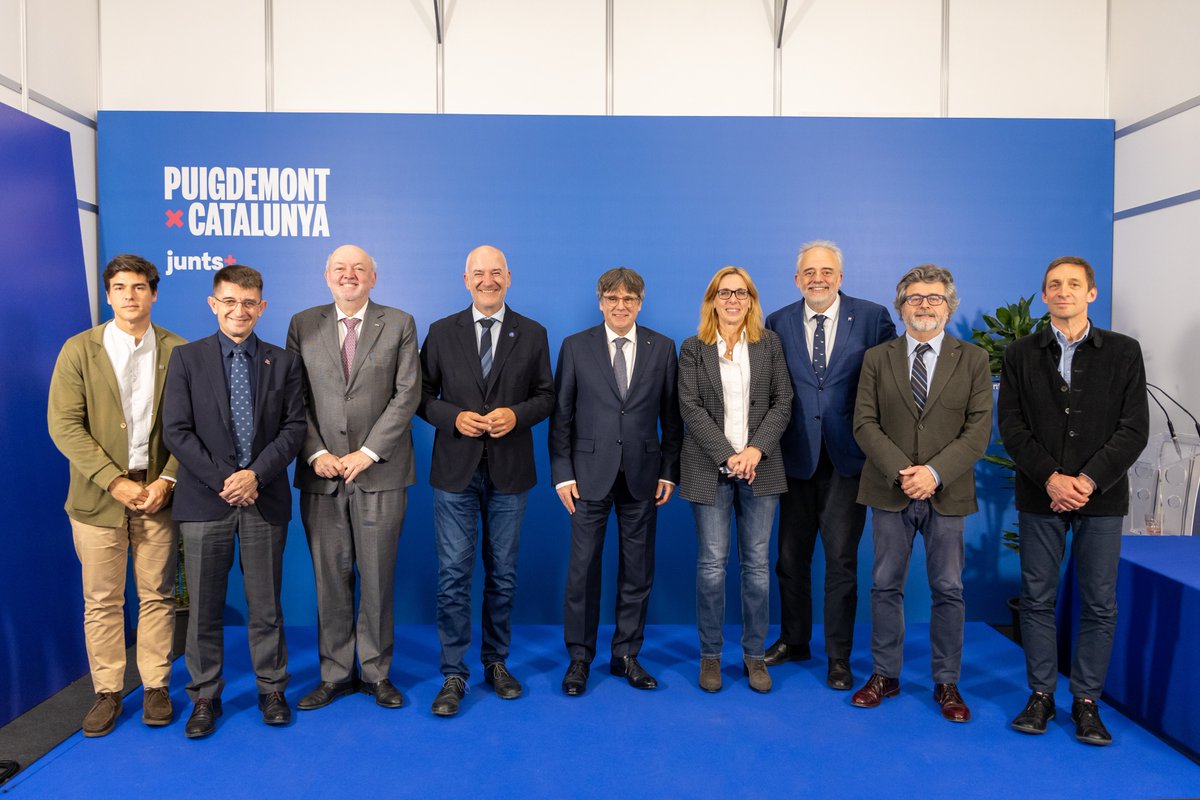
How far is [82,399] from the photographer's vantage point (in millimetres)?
2949

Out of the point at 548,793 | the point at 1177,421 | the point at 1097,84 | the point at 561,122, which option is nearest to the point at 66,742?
the point at 548,793

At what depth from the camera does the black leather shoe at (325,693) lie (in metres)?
3.12

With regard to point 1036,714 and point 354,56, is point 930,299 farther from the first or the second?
point 354,56

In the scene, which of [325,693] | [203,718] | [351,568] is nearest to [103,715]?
[203,718]

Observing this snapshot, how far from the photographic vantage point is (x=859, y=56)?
440 centimetres

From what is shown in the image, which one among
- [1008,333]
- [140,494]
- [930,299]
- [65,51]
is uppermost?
[65,51]

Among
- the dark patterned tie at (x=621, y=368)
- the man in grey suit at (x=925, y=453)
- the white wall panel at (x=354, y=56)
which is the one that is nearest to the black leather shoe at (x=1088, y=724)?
the man in grey suit at (x=925, y=453)

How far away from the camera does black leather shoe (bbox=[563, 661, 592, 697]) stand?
3.27 m

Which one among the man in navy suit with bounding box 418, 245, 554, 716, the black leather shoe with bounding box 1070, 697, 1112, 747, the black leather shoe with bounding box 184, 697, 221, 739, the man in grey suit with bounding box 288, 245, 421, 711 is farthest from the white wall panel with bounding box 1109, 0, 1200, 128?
the black leather shoe with bounding box 184, 697, 221, 739

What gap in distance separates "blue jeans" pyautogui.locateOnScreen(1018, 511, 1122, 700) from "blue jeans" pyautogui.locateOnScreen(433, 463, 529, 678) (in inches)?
82.1

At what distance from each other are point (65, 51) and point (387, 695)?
3.69 meters

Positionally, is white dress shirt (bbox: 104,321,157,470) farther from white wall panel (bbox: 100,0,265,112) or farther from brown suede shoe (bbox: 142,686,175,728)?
white wall panel (bbox: 100,0,265,112)

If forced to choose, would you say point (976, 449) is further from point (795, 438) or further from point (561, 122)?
point (561, 122)

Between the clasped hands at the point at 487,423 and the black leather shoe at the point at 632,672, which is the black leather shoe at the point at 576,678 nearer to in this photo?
the black leather shoe at the point at 632,672
